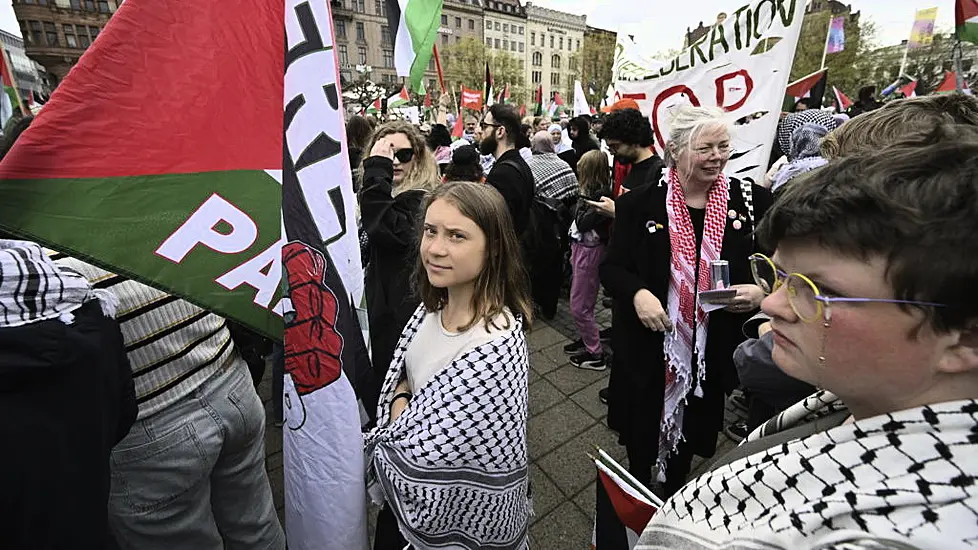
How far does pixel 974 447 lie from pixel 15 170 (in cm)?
166

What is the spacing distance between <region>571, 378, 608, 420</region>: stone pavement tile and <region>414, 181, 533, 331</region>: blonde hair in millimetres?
1783

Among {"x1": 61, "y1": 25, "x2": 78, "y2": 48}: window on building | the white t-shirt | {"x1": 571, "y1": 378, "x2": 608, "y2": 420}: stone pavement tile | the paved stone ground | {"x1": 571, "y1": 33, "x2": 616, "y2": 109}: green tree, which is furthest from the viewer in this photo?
{"x1": 571, "y1": 33, "x2": 616, "y2": 109}: green tree

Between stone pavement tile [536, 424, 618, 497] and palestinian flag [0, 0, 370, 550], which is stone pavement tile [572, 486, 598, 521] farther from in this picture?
palestinian flag [0, 0, 370, 550]

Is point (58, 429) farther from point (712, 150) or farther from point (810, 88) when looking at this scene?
point (810, 88)

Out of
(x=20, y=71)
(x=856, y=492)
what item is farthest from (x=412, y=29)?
(x=20, y=71)

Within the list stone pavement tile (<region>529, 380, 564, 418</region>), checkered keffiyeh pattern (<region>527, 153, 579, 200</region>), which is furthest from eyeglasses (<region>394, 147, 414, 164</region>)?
stone pavement tile (<region>529, 380, 564, 418</region>)

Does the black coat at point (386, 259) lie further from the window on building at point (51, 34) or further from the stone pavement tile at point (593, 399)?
the window on building at point (51, 34)

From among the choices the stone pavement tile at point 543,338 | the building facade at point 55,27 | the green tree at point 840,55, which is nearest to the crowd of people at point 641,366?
the stone pavement tile at point 543,338

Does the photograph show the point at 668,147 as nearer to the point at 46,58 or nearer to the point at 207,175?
the point at 207,175

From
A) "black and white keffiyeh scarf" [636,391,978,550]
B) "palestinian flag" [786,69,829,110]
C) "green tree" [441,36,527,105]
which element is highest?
"green tree" [441,36,527,105]

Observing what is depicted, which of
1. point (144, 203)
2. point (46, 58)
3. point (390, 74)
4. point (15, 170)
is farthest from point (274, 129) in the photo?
point (390, 74)

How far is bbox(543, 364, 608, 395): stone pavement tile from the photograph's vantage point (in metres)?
3.66

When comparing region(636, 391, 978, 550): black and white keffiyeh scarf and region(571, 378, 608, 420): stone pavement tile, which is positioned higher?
region(636, 391, 978, 550): black and white keffiyeh scarf

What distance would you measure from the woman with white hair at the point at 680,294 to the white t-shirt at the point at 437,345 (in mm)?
872
